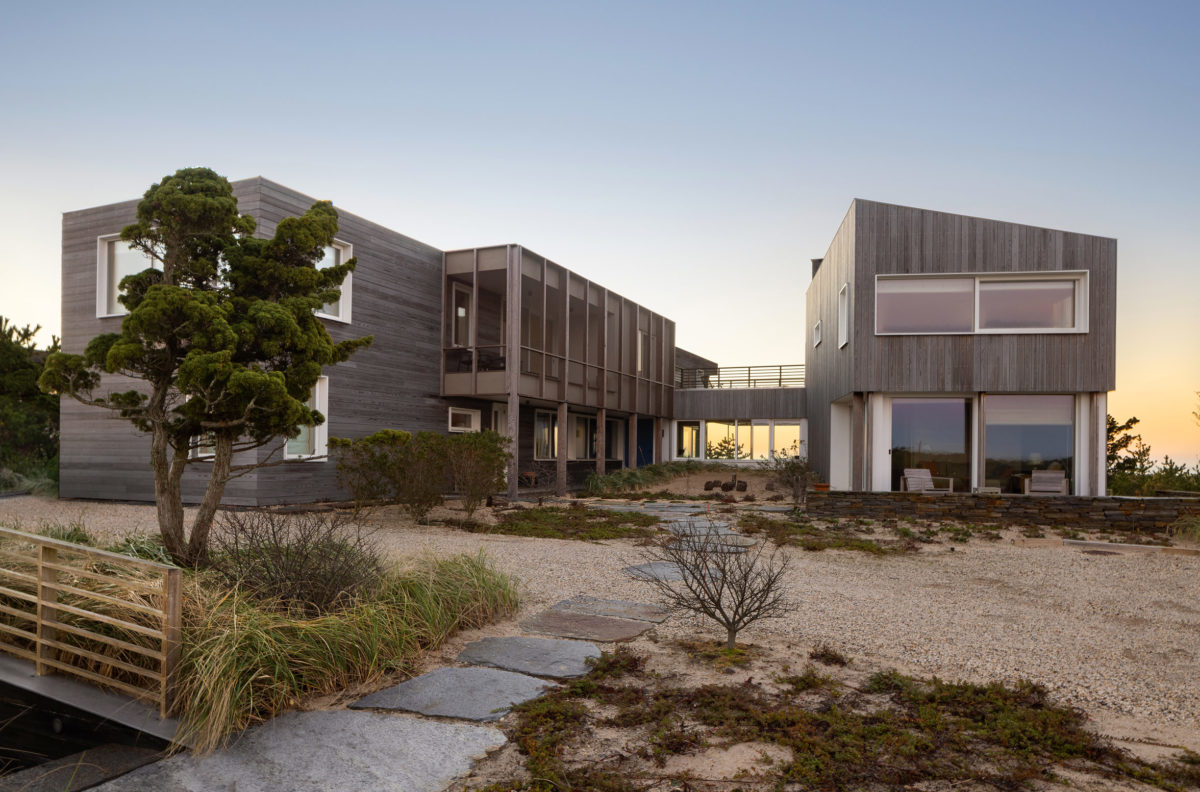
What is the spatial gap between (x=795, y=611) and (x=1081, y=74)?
10.8 meters

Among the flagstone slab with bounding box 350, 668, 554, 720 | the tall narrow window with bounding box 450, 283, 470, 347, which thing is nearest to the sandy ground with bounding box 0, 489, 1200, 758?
the flagstone slab with bounding box 350, 668, 554, 720

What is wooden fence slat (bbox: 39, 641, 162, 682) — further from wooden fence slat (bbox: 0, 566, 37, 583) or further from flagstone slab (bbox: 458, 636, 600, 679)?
flagstone slab (bbox: 458, 636, 600, 679)

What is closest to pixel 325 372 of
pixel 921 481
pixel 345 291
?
pixel 345 291

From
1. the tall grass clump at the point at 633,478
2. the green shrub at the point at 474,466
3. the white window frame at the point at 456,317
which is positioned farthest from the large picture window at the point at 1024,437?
the white window frame at the point at 456,317

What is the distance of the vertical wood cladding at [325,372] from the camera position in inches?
481

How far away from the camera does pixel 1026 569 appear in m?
7.93

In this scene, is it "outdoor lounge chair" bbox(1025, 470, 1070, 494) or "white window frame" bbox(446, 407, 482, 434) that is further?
"white window frame" bbox(446, 407, 482, 434)

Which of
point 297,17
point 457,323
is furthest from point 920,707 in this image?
point 457,323

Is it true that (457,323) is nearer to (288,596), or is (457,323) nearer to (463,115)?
(463,115)

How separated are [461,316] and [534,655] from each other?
1350 centimetres

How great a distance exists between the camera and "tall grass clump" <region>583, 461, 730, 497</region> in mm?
18750

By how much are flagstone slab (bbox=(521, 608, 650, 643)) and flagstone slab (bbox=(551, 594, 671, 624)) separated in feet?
0.34

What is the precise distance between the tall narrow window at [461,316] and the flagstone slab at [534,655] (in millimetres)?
12449

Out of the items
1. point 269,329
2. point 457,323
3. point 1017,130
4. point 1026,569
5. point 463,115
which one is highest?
point 463,115
